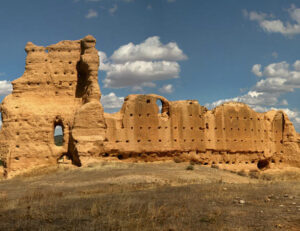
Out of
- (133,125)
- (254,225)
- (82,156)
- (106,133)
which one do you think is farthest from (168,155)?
(254,225)

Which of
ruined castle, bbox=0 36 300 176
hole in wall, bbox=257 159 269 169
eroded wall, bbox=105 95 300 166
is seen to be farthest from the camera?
hole in wall, bbox=257 159 269 169

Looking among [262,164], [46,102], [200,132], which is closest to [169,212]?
[46,102]

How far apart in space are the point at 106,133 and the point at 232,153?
33.1 feet

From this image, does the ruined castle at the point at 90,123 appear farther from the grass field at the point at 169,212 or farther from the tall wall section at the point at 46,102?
the grass field at the point at 169,212

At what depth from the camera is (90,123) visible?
1969 cm

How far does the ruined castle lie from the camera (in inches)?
765

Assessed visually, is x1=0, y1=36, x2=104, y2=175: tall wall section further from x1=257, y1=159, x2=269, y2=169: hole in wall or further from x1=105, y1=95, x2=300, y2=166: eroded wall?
x1=257, y1=159, x2=269, y2=169: hole in wall

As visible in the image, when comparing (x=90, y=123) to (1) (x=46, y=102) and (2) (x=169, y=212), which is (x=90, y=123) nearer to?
(1) (x=46, y=102)

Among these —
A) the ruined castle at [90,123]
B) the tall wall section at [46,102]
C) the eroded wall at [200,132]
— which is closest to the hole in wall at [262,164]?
the eroded wall at [200,132]

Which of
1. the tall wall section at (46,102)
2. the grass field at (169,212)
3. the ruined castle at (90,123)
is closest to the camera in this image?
the grass field at (169,212)

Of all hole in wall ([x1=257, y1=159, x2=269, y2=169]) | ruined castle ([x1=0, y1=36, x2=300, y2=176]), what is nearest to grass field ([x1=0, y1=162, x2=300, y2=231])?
ruined castle ([x1=0, y1=36, x2=300, y2=176])

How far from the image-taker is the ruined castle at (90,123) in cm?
1942

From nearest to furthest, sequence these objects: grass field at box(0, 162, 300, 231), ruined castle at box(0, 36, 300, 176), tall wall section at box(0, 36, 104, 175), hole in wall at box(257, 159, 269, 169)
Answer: grass field at box(0, 162, 300, 231) < tall wall section at box(0, 36, 104, 175) < ruined castle at box(0, 36, 300, 176) < hole in wall at box(257, 159, 269, 169)

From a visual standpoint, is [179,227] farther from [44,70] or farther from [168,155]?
[44,70]
